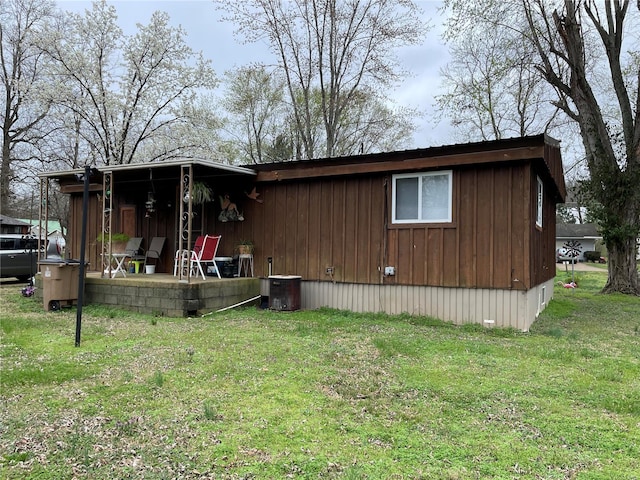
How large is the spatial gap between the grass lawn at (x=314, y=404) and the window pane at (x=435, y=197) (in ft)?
6.48

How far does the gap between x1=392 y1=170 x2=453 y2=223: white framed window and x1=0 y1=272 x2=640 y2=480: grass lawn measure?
6.52ft

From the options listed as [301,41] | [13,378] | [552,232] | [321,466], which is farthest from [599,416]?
[301,41]

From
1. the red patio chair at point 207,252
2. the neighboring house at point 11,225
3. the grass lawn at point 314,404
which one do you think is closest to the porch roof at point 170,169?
the red patio chair at point 207,252

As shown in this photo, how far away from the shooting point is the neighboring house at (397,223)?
266 inches

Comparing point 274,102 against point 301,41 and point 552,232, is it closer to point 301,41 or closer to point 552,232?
point 301,41

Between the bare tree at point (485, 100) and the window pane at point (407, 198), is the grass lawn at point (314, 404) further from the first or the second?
the bare tree at point (485, 100)

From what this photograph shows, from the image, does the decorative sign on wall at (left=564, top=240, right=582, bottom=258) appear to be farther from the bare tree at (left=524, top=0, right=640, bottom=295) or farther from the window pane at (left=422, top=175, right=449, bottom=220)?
the window pane at (left=422, top=175, right=449, bottom=220)

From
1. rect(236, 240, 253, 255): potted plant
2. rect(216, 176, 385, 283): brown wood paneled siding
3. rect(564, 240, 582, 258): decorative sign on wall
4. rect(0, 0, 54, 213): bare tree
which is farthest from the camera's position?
rect(0, 0, 54, 213): bare tree

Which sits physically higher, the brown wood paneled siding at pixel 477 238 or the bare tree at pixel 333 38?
the bare tree at pixel 333 38

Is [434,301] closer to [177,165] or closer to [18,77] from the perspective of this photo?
[177,165]

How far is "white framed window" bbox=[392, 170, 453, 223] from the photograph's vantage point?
24.0 feet

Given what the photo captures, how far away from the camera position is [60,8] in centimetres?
1786

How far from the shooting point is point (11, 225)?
84.8 ft

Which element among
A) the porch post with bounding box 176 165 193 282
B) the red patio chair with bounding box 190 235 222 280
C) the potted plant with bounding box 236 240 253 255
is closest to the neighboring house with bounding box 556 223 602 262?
the potted plant with bounding box 236 240 253 255
